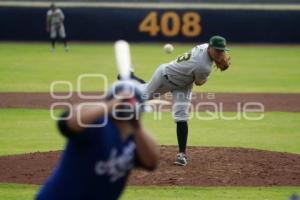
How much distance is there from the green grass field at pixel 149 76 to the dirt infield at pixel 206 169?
0.37m

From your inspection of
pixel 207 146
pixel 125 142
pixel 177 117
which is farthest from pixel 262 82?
pixel 125 142

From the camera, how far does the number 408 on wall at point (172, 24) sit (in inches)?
1419

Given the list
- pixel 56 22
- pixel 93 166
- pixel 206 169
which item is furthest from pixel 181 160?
pixel 56 22

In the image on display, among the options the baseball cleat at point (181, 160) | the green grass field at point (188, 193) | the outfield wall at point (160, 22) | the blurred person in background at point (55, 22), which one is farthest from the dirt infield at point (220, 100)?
the outfield wall at point (160, 22)

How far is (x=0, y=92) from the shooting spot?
762 inches

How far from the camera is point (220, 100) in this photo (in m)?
18.2

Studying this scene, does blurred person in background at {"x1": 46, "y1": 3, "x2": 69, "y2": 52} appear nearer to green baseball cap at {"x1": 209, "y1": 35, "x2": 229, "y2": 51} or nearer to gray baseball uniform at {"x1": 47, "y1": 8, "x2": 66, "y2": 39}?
gray baseball uniform at {"x1": 47, "y1": 8, "x2": 66, "y2": 39}

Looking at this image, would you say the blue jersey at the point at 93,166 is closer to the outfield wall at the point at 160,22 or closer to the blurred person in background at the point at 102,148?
the blurred person in background at the point at 102,148

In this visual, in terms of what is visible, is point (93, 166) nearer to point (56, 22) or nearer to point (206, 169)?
point (206, 169)

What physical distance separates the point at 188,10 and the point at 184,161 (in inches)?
1043

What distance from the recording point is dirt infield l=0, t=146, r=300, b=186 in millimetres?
9562

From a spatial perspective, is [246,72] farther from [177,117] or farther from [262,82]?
[177,117]

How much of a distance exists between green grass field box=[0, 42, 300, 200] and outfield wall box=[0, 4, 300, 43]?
797 mm

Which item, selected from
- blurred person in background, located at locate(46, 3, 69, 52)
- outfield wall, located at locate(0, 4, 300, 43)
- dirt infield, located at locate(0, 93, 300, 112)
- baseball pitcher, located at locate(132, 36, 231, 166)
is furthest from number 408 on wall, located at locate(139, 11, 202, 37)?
baseball pitcher, located at locate(132, 36, 231, 166)
